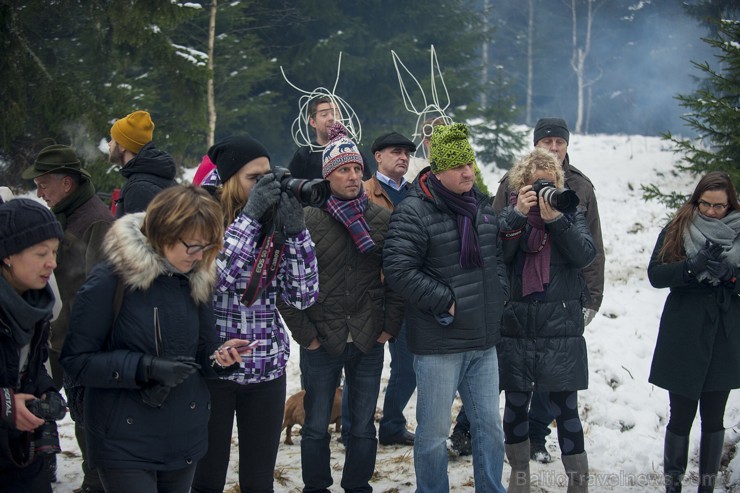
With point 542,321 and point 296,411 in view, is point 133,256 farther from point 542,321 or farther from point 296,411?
point 296,411

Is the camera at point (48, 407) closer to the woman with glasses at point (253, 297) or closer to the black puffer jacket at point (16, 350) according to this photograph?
the black puffer jacket at point (16, 350)

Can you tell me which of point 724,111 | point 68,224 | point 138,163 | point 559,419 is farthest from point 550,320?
point 724,111

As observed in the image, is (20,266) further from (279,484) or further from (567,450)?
(567,450)

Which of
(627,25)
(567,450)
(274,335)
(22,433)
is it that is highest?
(627,25)

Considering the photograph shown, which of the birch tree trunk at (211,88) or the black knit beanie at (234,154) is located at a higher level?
the birch tree trunk at (211,88)

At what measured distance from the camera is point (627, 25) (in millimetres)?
33875

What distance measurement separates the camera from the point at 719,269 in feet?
12.8

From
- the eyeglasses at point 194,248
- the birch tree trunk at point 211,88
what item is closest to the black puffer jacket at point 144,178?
the eyeglasses at point 194,248

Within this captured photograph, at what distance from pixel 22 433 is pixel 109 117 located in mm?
6897

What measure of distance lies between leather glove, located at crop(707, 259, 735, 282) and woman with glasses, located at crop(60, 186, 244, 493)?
274 cm

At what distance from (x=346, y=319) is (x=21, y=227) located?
182 cm

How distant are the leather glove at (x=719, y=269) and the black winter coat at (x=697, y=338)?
0.12 meters

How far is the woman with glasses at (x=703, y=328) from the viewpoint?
398 centimetres

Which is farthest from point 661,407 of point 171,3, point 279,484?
point 171,3
